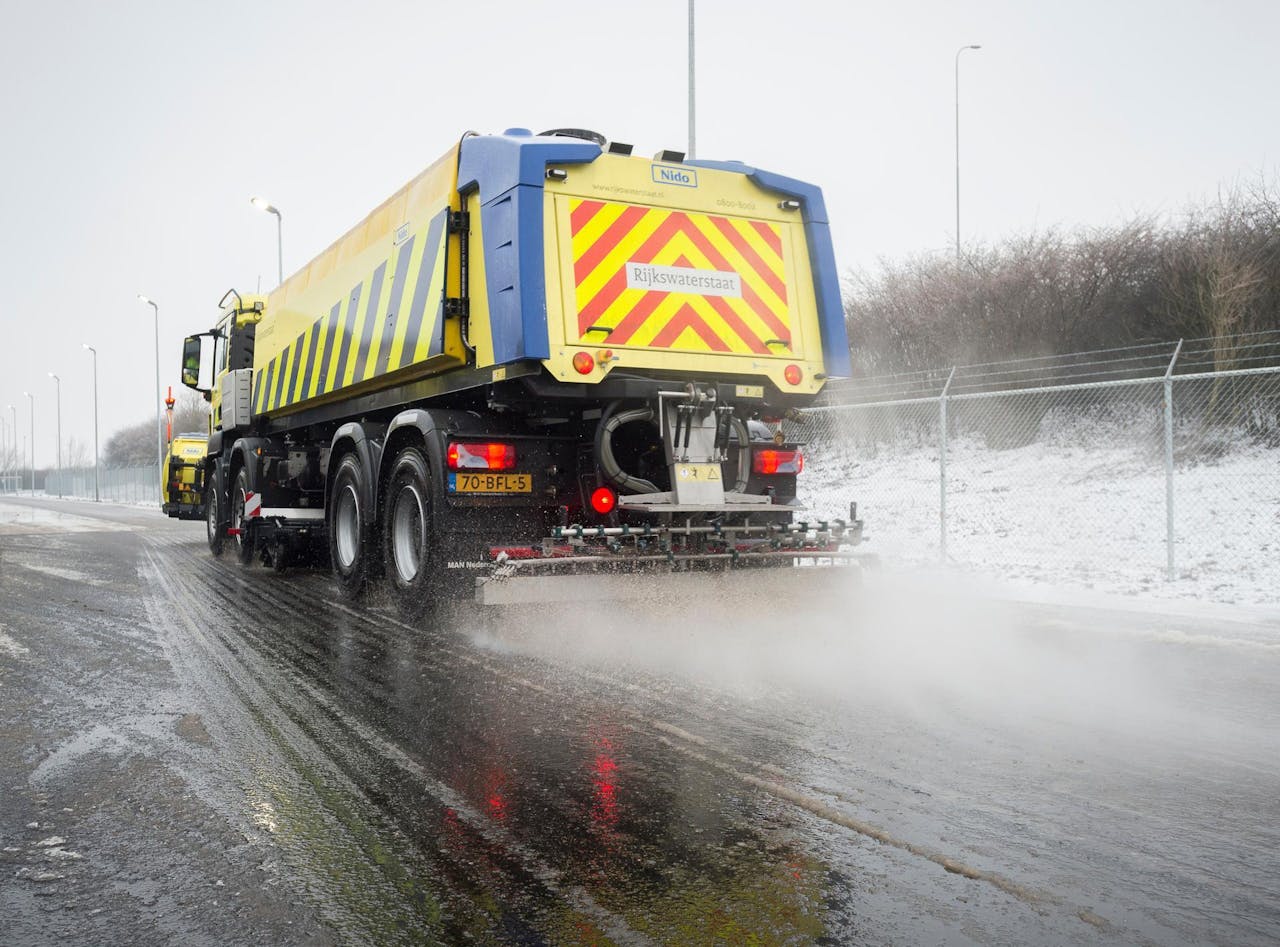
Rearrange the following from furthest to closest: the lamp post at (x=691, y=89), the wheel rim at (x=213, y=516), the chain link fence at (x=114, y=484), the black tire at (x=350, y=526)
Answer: the chain link fence at (x=114, y=484) < the lamp post at (x=691, y=89) < the wheel rim at (x=213, y=516) < the black tire at (x=350, y=526)

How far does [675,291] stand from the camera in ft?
23.1

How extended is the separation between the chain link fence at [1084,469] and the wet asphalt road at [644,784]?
175 inches

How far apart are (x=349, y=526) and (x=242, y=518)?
12.0 feet

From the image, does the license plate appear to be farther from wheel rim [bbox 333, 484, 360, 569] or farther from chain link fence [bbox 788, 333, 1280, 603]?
chain link fence [bbox 788, 333, 1280, 603]

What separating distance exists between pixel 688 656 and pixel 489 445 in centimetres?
189

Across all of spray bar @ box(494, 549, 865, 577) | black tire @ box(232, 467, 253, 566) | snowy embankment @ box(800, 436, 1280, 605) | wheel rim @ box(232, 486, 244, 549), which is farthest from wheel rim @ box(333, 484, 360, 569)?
snowy embankment @ box(800, 436, 1280, 605)

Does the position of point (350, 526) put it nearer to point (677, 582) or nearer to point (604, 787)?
point (677, 582)

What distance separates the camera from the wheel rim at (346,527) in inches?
358

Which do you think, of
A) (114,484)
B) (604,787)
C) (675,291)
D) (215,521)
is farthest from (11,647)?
(114,484)

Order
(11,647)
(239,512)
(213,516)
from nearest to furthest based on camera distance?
(11,647) → (239,512) → (213,516)

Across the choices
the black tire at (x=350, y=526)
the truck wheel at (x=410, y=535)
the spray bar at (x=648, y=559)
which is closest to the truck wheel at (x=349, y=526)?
the black tire at (x=350, y=526)

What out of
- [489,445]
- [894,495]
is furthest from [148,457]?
[489,445]

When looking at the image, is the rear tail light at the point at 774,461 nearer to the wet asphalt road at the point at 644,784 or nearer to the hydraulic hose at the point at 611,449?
the hydraulic hose at the point at 611,449

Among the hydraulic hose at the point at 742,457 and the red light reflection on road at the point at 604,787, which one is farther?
the hydraulic hose at the point at 742,457
